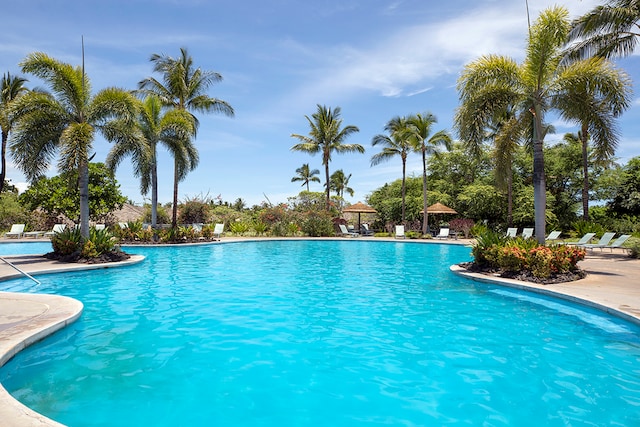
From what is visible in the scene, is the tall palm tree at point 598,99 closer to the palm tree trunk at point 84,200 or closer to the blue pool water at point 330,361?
the blue pool water at point 330,361

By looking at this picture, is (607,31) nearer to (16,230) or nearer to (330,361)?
(330,361)

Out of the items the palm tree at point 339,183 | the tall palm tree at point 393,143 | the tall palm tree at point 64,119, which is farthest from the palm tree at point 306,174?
the tall palm tree at point 64,119

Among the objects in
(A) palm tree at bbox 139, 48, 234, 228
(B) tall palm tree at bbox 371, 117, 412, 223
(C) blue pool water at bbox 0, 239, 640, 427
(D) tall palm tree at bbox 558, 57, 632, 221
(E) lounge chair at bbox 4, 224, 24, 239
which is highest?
(A) palm tree at bbox 139, 48, 234, 228

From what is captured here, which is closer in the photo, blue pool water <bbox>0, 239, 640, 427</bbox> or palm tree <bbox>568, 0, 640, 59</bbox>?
blue pool water <bbox>0, 239, 640, 427</bbox>

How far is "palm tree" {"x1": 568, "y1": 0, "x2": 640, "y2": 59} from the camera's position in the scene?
13.9m

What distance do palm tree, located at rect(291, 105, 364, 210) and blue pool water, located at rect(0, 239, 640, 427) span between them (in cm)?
2396

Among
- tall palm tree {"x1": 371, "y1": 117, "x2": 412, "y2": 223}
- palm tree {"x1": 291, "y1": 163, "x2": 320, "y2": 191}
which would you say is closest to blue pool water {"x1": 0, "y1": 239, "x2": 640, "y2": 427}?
tall palm tree {"x1": 371, "y1": 117, "x2": 412, "y2": 223}

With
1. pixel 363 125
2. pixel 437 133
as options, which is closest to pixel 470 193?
pixel 437 133

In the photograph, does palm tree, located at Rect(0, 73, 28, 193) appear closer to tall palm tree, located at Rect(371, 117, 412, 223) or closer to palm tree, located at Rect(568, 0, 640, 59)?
tall palm tree, located at Rect(371, 117, 412, 223)

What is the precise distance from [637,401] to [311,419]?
134 inches

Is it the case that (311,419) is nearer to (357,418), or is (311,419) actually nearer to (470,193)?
(357,418)

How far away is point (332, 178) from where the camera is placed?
58938mm

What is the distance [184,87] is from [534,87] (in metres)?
19.8

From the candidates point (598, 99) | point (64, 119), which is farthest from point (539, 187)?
point (64, 119)
